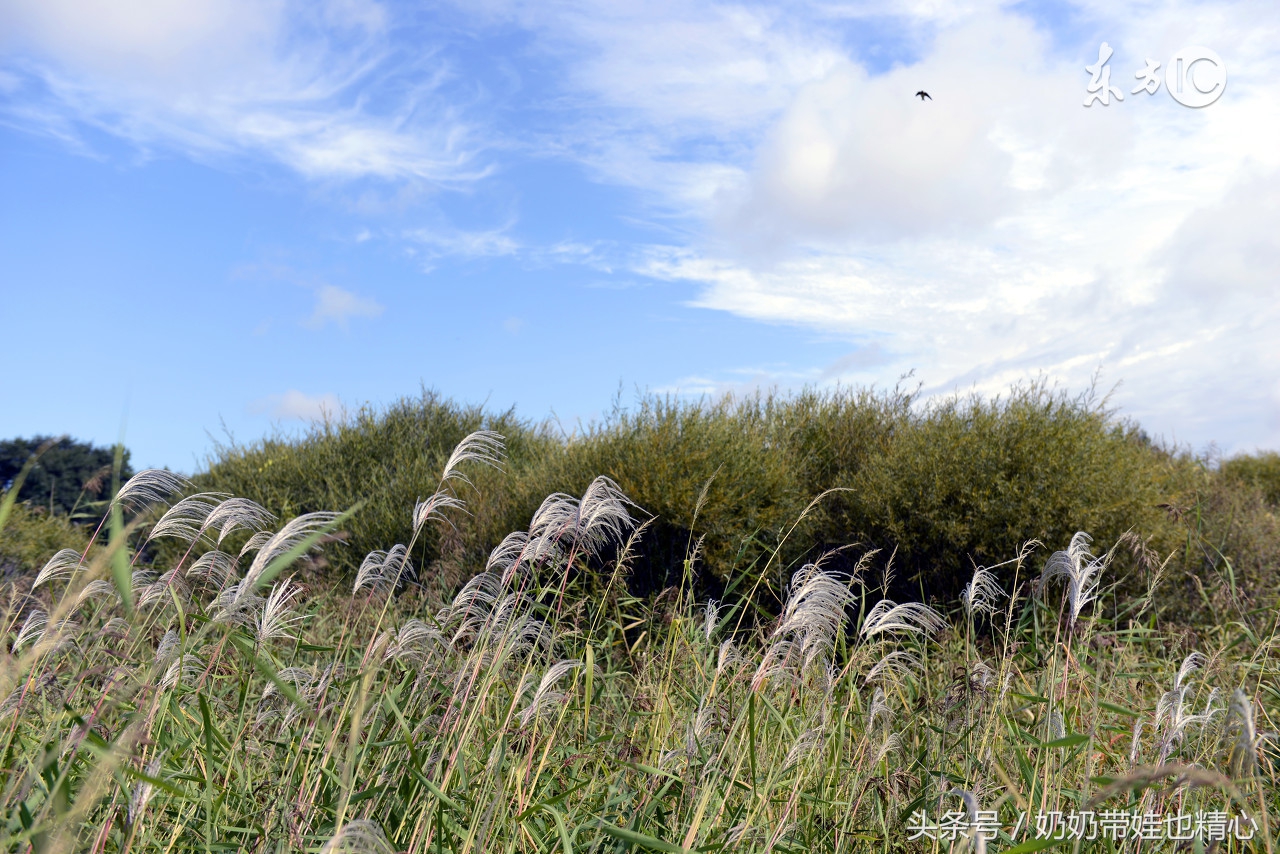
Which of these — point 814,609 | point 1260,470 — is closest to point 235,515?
point 814,609

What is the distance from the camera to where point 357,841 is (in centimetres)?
174

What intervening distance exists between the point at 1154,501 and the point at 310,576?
25.9ft

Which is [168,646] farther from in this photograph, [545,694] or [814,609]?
[814,609]

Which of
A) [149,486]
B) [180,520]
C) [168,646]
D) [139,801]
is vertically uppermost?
[149,486]

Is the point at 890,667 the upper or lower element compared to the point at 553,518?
lower

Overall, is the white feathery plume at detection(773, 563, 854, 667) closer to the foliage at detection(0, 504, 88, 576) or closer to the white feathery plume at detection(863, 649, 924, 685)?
the white feathery plume at detection(863, 649, 924, 685)

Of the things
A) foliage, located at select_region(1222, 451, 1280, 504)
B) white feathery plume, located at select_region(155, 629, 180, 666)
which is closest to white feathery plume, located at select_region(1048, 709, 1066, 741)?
white feathery plume, located at select_region(155, 629, 180, 666)

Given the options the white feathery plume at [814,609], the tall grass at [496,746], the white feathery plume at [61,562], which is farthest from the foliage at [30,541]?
the white feathery plume at [814,609]

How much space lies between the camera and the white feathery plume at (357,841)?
1.48m

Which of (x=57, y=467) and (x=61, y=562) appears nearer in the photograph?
(x=61, y=562)

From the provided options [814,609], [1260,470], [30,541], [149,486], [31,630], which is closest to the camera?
[149,486]

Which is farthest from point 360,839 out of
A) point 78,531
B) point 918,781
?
point 78,531

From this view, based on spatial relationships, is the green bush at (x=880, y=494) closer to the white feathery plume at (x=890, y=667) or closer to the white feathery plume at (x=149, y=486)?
the white feathery plume at (x=890, y=667)

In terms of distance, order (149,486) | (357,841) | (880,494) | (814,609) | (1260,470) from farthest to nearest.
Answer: (1260,470) < (880,494) < (814,609) < (149,486) < (357,841)
